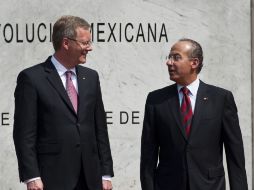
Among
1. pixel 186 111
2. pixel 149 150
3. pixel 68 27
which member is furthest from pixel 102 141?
pixel 68 27

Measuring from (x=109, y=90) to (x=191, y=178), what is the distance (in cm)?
262

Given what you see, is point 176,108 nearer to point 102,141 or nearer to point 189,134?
point 189,134

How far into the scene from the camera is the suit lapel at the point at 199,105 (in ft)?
19.2

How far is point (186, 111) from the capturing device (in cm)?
591

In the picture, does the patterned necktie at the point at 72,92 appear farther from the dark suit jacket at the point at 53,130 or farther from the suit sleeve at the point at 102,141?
the suit sleeve at the point at 102,141

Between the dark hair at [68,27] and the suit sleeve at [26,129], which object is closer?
the suit sleeve at [26,129]

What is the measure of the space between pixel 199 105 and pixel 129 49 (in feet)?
8.13

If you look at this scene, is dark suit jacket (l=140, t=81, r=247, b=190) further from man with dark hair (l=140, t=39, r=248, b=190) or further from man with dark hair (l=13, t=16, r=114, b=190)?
man with dark hair (l=13, t=16, r=114, b=190)

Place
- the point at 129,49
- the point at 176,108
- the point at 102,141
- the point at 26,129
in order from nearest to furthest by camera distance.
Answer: the point at 26,129 < the point at 176,108 < the point at 102,141 < the point at 129,49

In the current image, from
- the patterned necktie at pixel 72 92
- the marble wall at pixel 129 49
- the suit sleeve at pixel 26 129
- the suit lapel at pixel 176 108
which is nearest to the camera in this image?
the suit sleeve at pixel 26 129

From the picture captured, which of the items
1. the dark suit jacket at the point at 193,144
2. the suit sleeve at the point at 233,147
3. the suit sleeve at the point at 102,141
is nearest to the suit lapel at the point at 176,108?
the dark suit jacket at the point at 193,144

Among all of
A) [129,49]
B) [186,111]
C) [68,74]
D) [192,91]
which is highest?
[129,49]

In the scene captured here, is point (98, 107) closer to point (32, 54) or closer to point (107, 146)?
point (107, 146)

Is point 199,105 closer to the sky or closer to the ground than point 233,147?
closer to the sky
